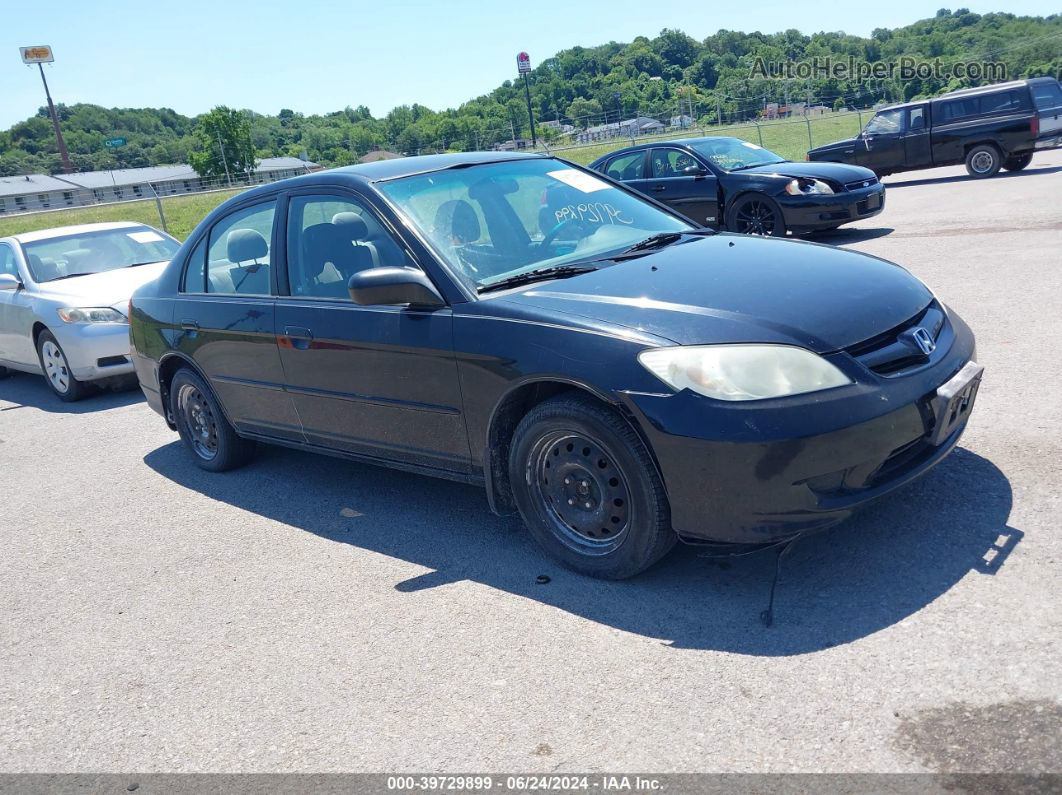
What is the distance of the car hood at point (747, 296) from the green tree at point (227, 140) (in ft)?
320

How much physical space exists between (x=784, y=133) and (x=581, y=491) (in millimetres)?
34903

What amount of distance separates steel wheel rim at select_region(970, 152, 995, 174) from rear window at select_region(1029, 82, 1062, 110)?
4.11ft

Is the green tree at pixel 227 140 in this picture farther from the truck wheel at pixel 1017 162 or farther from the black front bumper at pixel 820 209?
the black front bumper at pixel 820 209

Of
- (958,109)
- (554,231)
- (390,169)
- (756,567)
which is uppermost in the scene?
(390,169)

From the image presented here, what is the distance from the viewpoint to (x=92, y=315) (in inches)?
330

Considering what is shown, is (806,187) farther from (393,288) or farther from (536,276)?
(393,288)

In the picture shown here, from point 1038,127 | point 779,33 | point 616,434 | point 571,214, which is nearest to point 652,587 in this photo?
point 616,434

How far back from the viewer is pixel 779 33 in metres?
96.8

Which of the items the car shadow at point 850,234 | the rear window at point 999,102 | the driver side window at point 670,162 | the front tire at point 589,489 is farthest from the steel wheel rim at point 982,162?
the front tire at point 589,489

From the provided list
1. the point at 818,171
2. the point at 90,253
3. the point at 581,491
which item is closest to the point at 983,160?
the point at 818,171

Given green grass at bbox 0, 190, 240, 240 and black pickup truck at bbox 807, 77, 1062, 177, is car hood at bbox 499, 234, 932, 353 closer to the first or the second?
black pickup truck at bbox 807, 77, 1062, 177

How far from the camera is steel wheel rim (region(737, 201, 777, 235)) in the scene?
39.0 ft

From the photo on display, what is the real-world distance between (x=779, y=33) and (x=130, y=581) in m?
104

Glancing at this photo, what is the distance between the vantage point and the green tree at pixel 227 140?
9625 centimetres
